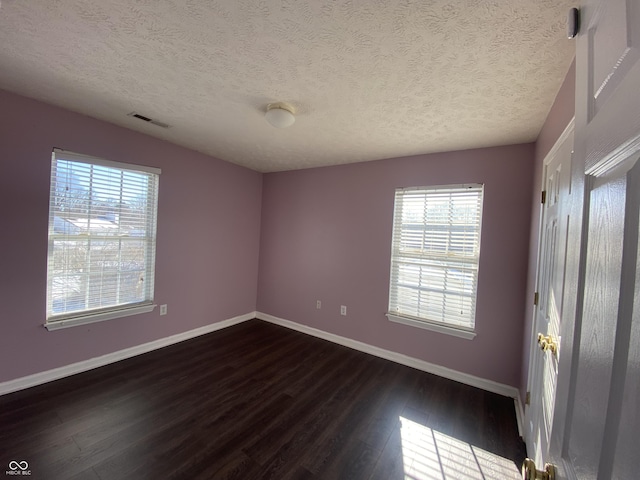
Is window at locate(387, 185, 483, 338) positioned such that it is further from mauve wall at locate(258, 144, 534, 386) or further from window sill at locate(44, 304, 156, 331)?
window sill at locate(44, 304, 156, 331)

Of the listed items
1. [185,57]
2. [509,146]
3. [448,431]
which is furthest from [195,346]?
[509,146]

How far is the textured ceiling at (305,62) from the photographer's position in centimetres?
118

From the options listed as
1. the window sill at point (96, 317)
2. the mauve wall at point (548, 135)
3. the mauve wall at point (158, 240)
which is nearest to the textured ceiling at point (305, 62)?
the mauve wall at point (548, 135)

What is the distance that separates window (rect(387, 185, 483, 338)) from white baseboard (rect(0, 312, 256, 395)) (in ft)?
8.31

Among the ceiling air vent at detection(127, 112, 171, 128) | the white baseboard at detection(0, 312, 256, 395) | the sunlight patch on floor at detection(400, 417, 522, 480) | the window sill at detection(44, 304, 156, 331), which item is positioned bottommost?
the sunlight patch on floor at detection(400, 417, 522, 480)

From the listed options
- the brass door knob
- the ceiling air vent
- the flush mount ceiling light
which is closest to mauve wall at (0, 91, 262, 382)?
the ceiling air vent

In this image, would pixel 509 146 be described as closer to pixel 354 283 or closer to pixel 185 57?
pixel 354 283

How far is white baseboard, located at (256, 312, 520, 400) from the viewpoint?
2568mm

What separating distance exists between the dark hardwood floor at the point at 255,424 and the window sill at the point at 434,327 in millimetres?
484

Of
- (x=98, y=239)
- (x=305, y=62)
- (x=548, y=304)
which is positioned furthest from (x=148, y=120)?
(x=548, y=304)

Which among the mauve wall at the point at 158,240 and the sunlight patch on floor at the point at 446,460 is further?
the mauve wall at the point at 158,240

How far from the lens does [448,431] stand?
80.2 inches

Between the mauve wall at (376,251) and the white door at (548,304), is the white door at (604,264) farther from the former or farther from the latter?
the mauve wall at (376,251)

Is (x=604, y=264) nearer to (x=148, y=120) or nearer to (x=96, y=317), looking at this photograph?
(x=148, y=120)
